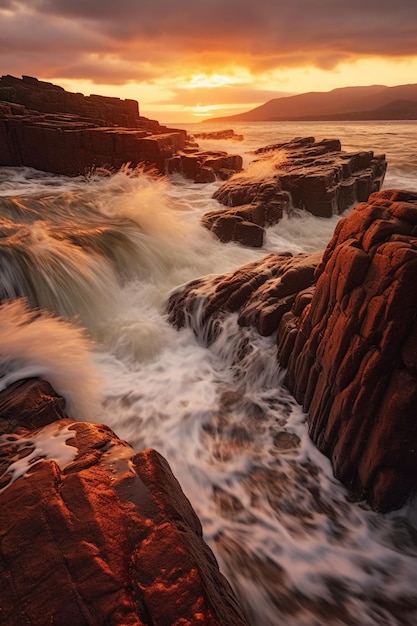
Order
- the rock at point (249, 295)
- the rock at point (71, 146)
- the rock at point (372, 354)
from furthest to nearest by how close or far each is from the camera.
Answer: the rock at point (71, 146)
the rock at point (249, 295)
the rock at point (372, 354)

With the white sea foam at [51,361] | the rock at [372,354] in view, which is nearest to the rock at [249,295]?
the rock at [372,354]

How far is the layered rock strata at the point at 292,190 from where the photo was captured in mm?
13695

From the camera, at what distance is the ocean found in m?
3.99

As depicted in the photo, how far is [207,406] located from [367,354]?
A: 3189 mm

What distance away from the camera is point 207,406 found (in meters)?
6.68

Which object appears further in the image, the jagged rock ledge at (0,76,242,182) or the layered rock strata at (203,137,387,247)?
the jagged rock ledge at (0,76,242,182)

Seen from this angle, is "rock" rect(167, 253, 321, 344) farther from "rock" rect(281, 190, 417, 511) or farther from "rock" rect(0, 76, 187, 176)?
"rock" rect(0, 76, 187, 176)

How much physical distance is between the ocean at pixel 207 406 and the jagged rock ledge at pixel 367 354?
1.33 feet

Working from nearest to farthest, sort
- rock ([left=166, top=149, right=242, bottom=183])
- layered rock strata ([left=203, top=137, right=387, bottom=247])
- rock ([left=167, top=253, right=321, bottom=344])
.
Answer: rock ([left=167, top=253, right=321, bottom=344]) → layered rock strata ([left=203, top=137, right=387, bottom=247]) → rock ([left=166, top=149, right=242, bottom=183])

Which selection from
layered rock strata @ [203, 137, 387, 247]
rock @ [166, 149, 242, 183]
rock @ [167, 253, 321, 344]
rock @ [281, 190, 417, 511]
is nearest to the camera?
rock @ [281, 190, 417, 511]

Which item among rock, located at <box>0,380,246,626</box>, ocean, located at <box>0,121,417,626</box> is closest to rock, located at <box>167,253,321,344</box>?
ocean, located at <box>0,121,417,626</box>

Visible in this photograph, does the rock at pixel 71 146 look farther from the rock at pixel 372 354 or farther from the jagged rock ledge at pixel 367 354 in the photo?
the rock at pixel 372 354

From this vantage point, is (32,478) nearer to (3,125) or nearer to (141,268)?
(141,268)

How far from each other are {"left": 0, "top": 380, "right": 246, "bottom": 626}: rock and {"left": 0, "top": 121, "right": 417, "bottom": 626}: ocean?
707 millimetres
